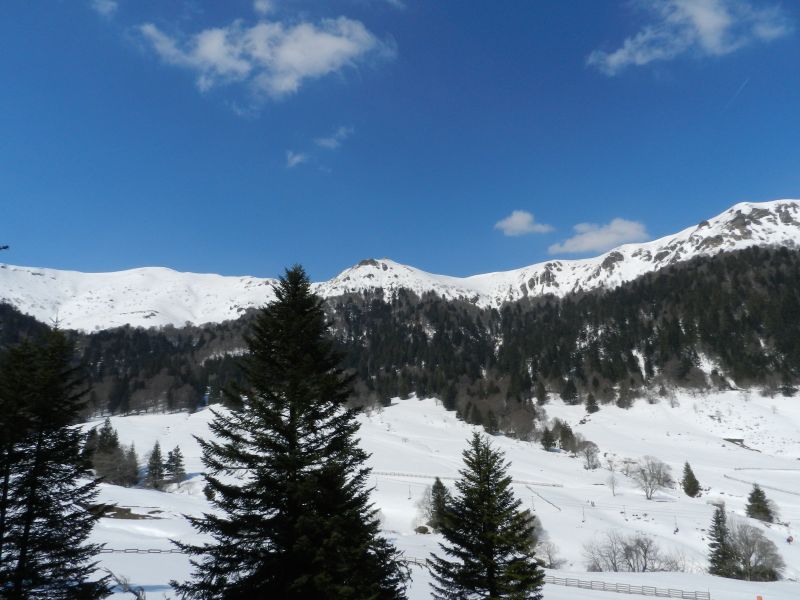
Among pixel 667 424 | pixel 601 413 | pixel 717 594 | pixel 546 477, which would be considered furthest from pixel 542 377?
pixel 717 594

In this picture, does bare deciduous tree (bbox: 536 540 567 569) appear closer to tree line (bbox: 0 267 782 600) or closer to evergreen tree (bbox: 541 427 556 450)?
tree line (bbox: 0 267 782 600)

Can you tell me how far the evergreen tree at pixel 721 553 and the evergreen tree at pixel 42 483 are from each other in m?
52.1

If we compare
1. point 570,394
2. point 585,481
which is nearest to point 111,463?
point 585,481

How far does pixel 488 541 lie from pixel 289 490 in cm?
944

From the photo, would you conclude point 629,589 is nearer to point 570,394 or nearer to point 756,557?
point 756,557

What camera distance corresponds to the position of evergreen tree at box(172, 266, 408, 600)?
1147cm

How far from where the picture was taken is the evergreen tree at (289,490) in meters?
11.5

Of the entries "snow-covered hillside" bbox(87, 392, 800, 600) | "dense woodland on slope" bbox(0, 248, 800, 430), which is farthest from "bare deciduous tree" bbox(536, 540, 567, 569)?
"dense woodland on slope" bbox(0, 248, 800, 430)

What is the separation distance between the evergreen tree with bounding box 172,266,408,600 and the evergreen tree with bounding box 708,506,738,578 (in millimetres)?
46965

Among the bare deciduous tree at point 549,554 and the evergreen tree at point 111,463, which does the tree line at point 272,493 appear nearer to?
the bare deciduous tree at point 549,554

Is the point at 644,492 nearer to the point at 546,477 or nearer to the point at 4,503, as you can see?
the point at 546,477

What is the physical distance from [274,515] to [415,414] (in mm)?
128864

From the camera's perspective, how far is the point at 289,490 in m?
11.8

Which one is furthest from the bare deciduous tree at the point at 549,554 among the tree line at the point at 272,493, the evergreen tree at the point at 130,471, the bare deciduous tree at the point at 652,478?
the evergreen tree at the point at 130,471
